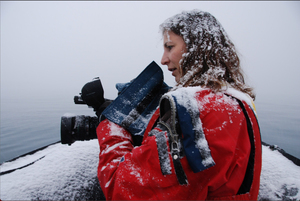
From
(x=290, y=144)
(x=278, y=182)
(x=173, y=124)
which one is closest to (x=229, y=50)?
(x=173, y=124)

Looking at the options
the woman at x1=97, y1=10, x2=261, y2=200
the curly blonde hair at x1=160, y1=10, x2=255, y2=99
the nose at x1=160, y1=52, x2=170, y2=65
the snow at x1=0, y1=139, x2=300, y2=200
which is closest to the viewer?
the woman at x1=97, y1=10, x2=261, y2=200

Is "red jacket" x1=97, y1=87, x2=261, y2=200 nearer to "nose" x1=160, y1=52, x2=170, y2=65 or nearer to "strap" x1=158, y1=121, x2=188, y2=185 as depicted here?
"strap" x1=158, y1=121, x2=188, y2=185

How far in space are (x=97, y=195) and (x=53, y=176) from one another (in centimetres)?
39

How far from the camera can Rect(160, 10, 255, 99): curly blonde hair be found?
0.65 m

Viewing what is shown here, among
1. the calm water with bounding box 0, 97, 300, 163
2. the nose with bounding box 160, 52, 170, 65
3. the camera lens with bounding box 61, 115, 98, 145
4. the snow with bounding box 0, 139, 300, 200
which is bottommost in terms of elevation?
the calm water with bounding box 0, 97, 300, 163

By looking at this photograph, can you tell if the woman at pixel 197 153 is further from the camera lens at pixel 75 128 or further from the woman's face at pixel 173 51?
the camera lens at pixel 75 128

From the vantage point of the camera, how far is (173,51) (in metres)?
0.72

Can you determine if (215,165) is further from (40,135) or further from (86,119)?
(40,135)

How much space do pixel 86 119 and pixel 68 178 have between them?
0.66 m

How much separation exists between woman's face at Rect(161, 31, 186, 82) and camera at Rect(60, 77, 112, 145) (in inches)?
15.7

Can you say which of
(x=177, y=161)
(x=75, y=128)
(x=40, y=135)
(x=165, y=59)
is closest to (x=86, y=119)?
(x=75, y=128)

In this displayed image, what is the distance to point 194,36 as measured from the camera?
0.69m

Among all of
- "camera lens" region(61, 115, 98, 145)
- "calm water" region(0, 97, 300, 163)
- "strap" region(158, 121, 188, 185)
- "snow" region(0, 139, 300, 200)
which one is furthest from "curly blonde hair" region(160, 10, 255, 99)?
"calm water" region(0, 97, 300, 163)

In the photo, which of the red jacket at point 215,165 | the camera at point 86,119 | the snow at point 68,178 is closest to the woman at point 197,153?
the red jacket at point 215,165
